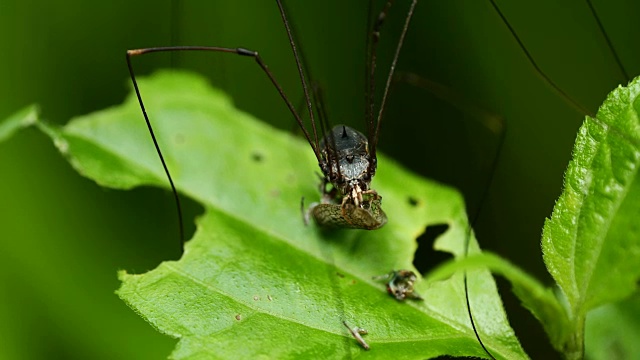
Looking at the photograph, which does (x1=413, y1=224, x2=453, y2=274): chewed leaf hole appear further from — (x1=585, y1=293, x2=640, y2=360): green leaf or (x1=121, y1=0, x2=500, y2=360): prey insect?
(x1=585, y1=293, x2=640, y2=360): green leaf

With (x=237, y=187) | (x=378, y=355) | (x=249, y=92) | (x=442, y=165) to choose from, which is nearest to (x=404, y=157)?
(x=442, y=165)

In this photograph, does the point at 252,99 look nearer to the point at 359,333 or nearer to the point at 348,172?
the point at 348,172

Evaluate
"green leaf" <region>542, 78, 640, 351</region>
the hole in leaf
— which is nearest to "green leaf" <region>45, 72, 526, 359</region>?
the hole in leaf

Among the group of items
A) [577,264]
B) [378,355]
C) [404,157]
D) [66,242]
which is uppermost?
[577,264]

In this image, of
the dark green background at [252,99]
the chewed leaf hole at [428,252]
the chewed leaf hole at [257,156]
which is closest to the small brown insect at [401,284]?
the chewed leaf hole at [428,252]

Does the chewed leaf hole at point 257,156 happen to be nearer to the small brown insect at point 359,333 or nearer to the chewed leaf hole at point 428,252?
the chewed leaf hole at point 428,252

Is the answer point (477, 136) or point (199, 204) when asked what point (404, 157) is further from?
point (199, 204)

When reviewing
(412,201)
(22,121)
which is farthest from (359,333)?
(22,121)
